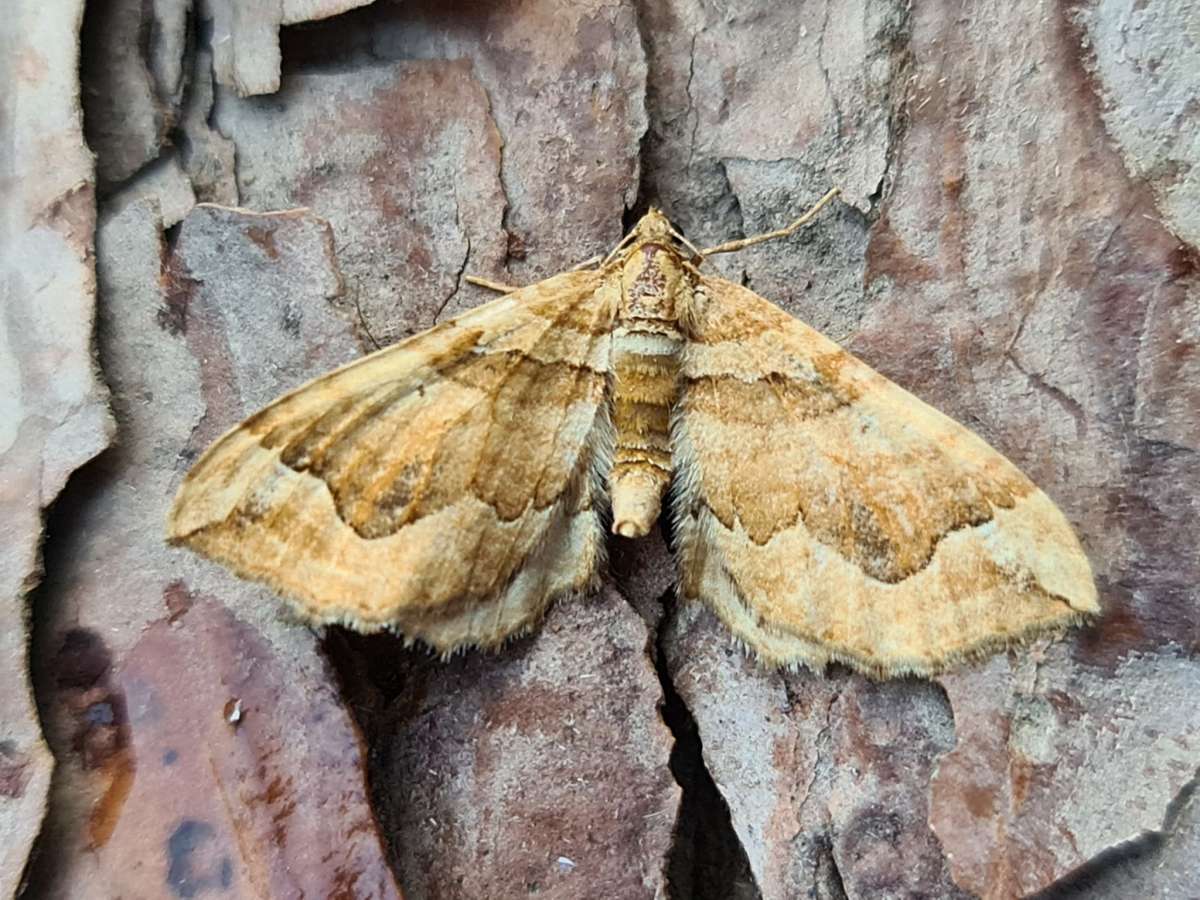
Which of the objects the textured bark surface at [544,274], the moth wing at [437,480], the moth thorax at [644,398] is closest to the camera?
the textured bark surface at [544,274]

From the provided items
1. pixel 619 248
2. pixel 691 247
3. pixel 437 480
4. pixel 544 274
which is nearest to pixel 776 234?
pixel 691 247

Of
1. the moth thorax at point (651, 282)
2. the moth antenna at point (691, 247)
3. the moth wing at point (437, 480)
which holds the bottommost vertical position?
the moth wing at point (437, 480)

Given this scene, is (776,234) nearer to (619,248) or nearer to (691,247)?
(691,247)

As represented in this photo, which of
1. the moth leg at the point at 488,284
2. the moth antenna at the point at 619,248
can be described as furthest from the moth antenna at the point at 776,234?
the moth leg at the point at 488,284

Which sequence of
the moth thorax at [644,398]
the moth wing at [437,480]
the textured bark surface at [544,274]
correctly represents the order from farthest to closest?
the moth thorax at [644,398]
the moth wing at [437,480]
the textured bark surface at [544,274]

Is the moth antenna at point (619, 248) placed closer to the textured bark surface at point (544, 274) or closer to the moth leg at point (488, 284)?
the textured bark surface at point (544, 274)

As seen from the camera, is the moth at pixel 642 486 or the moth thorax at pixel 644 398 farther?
the moth thorax at pixel 644 398

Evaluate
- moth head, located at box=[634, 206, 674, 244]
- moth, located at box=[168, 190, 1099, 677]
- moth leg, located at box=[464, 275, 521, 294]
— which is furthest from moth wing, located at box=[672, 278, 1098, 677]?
moth leg, located at box=[464, 275, 521, 294]
